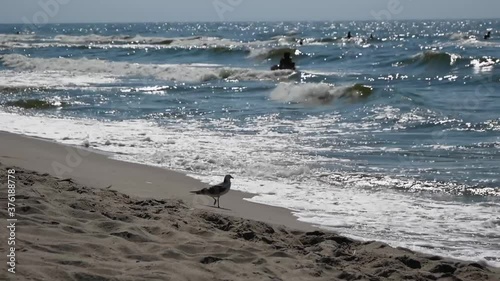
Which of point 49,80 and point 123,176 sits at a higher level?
point 49,80

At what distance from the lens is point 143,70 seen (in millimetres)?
32219

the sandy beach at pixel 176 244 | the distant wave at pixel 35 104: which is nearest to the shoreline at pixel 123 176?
the sandy beach at pixel 176 244

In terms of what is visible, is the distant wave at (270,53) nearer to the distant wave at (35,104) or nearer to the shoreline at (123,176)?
the distant wave at (35,104)

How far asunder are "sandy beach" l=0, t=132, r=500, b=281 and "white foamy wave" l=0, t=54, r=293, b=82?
21.5 meters

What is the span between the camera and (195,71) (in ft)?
100

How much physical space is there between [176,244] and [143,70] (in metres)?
27.7

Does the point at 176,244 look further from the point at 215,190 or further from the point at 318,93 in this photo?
the point at 318,93

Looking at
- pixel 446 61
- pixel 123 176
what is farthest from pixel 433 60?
pixel 123 176

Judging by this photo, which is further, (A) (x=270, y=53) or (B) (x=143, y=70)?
(A) (x=270, y=53)

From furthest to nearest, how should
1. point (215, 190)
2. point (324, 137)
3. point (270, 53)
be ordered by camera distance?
point (270, 53) → point (324, 137) → point (215, 190)

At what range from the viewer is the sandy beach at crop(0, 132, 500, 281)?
14.8ft

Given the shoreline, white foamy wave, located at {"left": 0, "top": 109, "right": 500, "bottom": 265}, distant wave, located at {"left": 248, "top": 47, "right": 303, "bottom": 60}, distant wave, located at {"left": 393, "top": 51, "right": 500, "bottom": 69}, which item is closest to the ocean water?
white foamy wave, located at {"left": 0, "top": 109, "right": 500, "bottom": 265}

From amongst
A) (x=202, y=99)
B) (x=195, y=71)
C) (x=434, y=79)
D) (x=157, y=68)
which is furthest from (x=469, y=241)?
(x=157, y=68)

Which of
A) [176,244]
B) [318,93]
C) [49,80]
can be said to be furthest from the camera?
[49,80]
